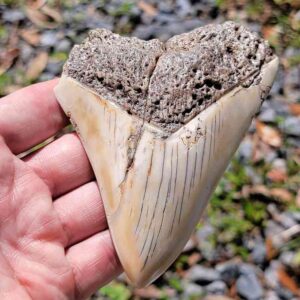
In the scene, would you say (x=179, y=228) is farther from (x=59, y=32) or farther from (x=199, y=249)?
(x=59, y=32)

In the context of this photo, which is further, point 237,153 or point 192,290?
point 237,153

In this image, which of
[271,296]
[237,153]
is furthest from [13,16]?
[271,296]

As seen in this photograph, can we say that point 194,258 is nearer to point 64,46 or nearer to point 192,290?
point 192,290

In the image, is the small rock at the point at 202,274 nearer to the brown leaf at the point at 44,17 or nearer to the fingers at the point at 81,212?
the fingers at the point at 81,212


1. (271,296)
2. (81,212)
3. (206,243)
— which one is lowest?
(271,296)

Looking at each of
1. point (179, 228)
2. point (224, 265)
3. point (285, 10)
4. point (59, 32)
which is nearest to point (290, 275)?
point (224, 265)
